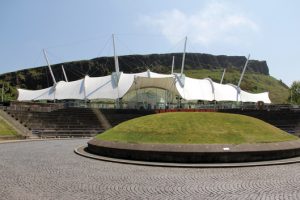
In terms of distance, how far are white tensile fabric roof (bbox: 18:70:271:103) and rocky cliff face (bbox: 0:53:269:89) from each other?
8778cm

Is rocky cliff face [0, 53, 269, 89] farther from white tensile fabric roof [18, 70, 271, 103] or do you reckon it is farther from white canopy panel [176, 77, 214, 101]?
white canopy panel [176, 77, 214, 101]

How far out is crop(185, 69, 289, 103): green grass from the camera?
15700cm

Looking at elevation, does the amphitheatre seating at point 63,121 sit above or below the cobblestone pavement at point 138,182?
above

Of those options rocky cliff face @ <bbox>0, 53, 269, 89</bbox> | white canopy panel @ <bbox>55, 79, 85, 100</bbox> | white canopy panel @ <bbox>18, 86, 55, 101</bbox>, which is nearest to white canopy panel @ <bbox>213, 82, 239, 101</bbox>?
white canopy panel @ <bbox>55, 79, 85, 100</bbox>

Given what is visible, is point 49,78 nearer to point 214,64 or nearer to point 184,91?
point 214,64

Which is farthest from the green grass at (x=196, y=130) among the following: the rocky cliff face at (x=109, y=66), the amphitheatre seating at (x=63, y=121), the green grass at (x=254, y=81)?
the rocky cliff face at (x=109, y=66)

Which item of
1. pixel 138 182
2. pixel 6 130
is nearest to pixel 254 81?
pixel 6 130

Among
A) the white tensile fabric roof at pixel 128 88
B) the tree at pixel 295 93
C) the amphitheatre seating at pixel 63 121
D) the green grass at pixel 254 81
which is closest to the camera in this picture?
the amphitheatre seating at pixel 63 121

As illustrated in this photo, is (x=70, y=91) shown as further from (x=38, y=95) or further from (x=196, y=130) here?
(x=196, y=130)

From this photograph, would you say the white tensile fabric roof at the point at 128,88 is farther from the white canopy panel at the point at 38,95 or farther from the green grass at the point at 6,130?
the green grass at the point at 6,130

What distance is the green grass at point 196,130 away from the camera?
57.0ft

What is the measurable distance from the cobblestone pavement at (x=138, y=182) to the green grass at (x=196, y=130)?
8.54 ft

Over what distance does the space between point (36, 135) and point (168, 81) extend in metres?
36.0

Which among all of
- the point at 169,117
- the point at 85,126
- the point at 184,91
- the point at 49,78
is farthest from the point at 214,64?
the point at 169,117
